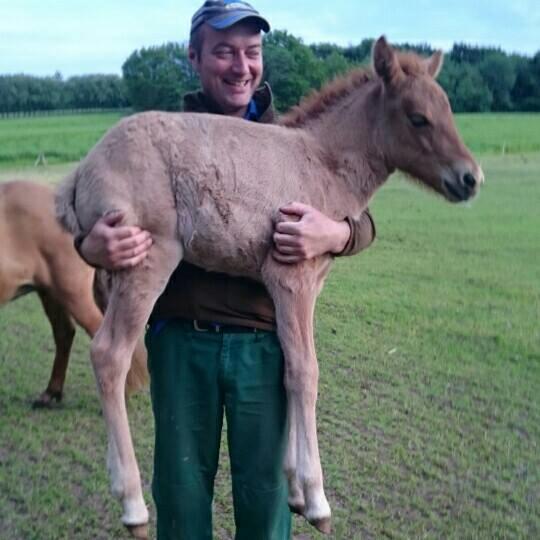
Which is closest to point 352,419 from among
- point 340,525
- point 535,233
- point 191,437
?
point 340,525

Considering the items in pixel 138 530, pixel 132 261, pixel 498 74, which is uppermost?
pixel 498 74

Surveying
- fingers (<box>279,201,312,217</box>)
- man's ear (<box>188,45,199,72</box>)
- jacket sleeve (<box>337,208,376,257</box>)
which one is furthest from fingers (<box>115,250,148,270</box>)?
man's ear (<box>188,45,199,72</box>)

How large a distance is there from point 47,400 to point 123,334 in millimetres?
3375

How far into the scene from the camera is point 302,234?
250 centimetres

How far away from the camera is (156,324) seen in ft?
9.41

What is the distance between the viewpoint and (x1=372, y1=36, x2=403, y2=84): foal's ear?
2664 millimetres

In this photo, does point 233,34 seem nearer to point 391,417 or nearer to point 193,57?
point 193,57

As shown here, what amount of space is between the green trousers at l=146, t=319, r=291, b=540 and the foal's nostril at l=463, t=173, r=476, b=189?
0.84 meters

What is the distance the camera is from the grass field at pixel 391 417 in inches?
162

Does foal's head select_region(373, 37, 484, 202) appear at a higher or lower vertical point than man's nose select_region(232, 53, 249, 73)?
lower

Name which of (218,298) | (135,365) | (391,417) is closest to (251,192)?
(218,298)

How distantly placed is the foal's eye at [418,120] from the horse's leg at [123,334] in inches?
35.2

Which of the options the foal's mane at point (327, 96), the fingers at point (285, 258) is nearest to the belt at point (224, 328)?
the fingers at point (285, 258)

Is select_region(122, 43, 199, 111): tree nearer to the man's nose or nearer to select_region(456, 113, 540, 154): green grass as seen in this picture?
the man's nose
